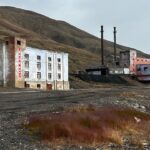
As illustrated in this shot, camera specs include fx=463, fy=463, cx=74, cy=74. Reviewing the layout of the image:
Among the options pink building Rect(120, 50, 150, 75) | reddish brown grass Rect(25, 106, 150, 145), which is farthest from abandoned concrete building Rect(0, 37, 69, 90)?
reddish brown grass Rect(25, 106, 150, 145)

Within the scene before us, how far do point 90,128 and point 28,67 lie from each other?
226 feet

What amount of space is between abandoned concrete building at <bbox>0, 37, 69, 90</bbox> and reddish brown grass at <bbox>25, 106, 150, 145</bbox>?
59771mm

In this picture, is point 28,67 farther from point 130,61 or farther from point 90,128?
point 90,128

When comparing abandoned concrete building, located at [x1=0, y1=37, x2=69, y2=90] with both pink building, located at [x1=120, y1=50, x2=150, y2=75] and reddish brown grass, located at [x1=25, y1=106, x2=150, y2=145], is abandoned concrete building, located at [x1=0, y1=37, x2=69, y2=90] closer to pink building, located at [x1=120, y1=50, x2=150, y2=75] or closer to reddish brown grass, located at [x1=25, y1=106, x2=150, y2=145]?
pink building, located at [x1=120, y1=50, x2=150, y2=75]

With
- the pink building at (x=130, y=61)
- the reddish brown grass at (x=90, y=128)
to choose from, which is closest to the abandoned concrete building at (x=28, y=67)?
the pink building at (x=130, y=61)

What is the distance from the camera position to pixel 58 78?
334 ft

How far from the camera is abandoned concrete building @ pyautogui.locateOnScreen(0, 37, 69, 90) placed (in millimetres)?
86688

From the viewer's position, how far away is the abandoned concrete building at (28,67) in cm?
8669

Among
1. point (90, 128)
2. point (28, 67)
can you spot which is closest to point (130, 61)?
point (28, 67)

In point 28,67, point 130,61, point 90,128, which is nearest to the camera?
point 90,128

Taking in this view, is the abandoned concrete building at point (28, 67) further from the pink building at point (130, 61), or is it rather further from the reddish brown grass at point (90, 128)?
the reddish brown grass at point (90, 128)

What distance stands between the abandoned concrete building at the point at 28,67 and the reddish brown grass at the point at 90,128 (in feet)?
196

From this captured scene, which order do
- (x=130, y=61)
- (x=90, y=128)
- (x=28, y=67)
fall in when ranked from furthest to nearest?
(x=130, y=61), (x=28, y=67), (x=90, y=128)

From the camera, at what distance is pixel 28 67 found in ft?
298
